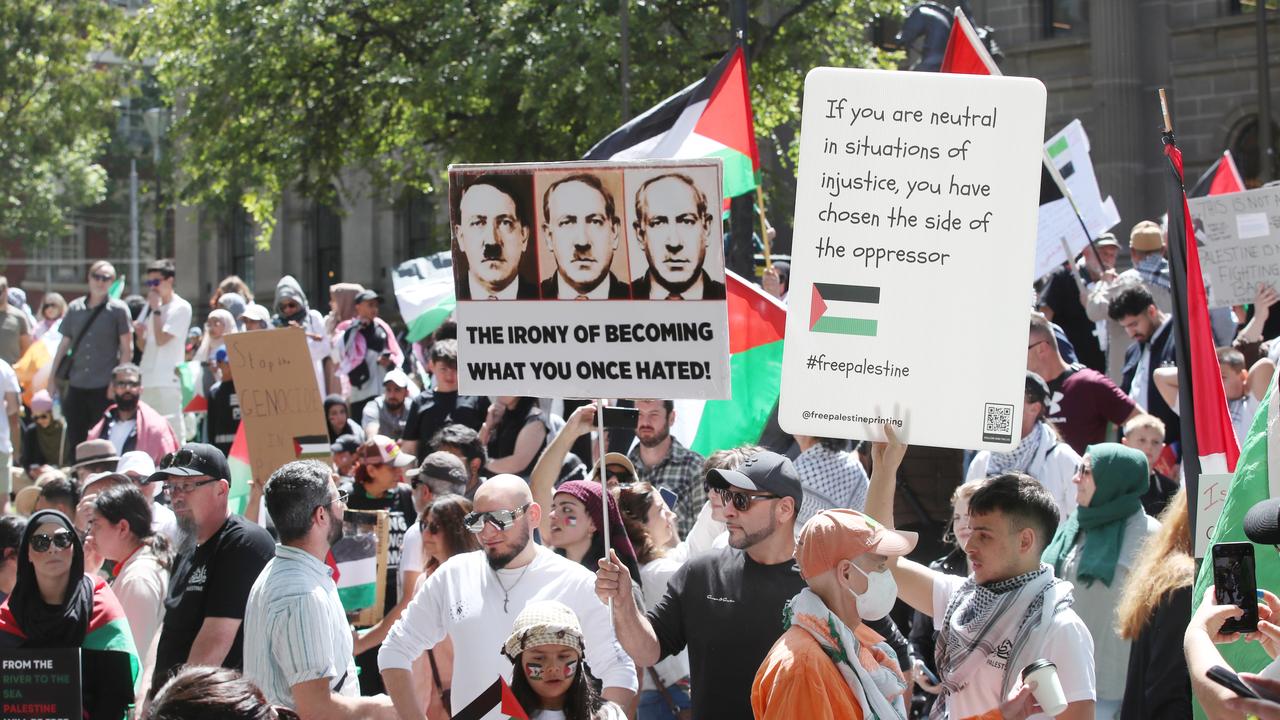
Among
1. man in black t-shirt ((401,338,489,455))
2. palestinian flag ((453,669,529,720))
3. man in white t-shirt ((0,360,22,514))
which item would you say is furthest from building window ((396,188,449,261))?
palestinian flag ((453,669,529,720))

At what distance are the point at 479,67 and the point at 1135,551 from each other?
1625cm

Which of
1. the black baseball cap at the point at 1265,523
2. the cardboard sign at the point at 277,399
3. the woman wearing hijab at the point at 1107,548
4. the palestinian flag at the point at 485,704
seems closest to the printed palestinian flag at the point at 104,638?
the palestinian flag at the point at 485,704

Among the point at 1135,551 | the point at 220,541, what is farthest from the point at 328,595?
the point at 1135,551

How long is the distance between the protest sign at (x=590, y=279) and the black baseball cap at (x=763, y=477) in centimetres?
28

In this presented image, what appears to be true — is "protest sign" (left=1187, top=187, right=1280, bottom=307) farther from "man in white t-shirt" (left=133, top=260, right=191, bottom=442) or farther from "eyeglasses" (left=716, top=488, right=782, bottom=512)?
"man in white t-shirt" (left=133, top=260, right=191, bottom=442)

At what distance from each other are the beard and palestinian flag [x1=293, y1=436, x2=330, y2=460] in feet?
12.6

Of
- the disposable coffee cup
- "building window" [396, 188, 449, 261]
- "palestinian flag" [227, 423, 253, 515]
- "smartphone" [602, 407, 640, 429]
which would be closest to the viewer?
the disposable coffee cup

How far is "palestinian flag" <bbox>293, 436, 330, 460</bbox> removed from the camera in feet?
31.4

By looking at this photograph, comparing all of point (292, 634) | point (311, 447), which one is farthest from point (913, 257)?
point (311, 447)

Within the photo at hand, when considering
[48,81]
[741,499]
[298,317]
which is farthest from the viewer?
[48,81]

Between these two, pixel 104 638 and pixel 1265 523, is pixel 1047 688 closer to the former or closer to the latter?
pixel 1265 523

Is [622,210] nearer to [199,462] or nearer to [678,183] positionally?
[678,183]

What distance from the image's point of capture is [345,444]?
10414mm

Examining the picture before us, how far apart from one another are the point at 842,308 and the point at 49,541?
9.48 ft
